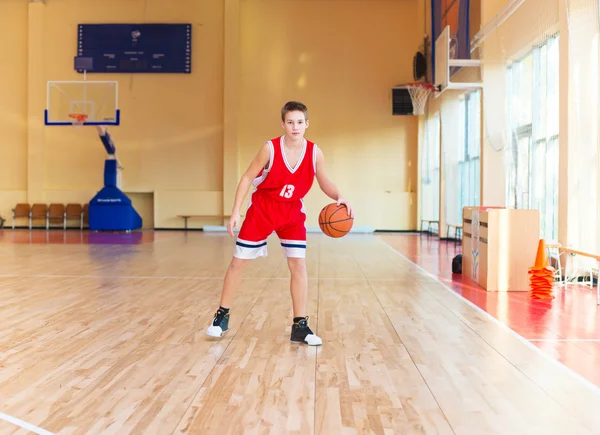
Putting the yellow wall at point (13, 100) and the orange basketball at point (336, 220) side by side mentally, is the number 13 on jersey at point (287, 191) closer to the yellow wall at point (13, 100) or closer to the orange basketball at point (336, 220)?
the orange basketball at point (336, 220)

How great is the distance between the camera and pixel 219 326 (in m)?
3.79

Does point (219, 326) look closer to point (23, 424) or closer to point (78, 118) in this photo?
point (23, 424)

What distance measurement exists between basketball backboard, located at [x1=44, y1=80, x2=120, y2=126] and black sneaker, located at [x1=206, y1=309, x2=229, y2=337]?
12701 millimetres

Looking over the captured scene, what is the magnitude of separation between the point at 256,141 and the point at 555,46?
9441 millimetres

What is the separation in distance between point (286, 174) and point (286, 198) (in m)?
0.14

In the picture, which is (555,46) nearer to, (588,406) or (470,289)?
(470,289)

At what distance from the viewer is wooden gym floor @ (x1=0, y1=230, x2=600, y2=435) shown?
233 centimetres

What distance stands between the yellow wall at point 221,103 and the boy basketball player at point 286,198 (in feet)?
40.5

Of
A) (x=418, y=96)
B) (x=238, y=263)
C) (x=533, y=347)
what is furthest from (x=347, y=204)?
(x=418, y=96)

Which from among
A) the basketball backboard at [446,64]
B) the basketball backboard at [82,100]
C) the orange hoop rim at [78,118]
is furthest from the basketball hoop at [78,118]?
the basketball backboard at [446,64]

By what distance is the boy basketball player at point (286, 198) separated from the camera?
3.55m

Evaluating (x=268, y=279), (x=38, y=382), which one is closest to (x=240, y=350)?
(x=38, y=382)

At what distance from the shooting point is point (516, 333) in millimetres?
3984

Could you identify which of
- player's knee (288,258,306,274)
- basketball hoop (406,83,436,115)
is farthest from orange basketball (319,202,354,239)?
basketball hoop (406,83,436,115)
